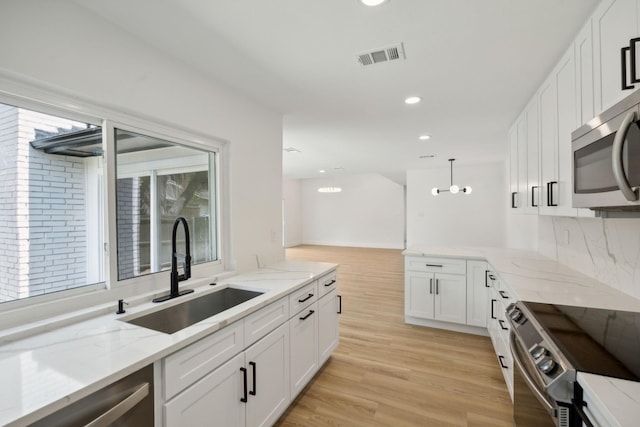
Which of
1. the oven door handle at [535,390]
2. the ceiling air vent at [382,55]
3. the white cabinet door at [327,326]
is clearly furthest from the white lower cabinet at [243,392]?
the ceiling air vent at [382,55]

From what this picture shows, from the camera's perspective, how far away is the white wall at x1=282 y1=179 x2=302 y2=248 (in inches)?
432

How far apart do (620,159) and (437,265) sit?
2646 mm

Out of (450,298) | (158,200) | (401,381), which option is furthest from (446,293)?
(158,200)

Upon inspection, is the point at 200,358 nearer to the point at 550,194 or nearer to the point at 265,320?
the point at 265,320

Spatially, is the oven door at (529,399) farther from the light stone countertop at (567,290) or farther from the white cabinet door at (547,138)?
the white cabinet door at (547,138)

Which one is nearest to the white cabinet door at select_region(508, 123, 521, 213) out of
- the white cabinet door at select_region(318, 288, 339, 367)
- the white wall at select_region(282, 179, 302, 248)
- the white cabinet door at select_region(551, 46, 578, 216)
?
the white cabinet door at select_region(551, 46, 578, 216)

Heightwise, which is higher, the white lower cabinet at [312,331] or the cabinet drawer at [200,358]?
the cabinet drawer at [200,358]

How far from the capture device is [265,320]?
169cm

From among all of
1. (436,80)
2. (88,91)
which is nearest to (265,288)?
(88,91)

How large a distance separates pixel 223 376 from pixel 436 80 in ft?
8.24

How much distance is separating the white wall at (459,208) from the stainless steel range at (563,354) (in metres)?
5.53

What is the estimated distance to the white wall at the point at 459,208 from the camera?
23.3 feet

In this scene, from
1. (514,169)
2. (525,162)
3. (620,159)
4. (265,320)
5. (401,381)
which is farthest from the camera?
(514,169)

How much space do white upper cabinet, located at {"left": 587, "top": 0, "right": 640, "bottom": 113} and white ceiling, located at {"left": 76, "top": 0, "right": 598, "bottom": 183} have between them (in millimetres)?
182
